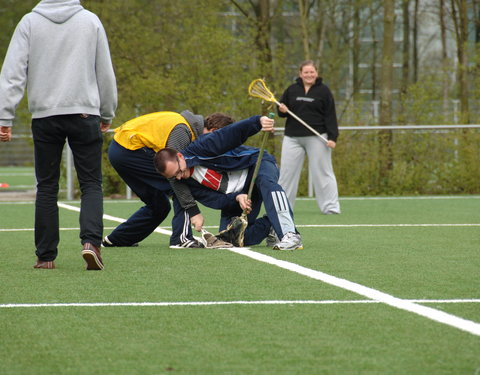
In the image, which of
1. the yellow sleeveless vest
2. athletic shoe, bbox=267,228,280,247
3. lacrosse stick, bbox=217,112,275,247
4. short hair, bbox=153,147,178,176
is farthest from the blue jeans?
athletic shoe, bbox=267,228,280,247

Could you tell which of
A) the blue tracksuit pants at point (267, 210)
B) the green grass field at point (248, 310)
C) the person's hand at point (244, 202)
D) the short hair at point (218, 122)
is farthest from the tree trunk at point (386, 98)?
the person's hand at point (244, 202)

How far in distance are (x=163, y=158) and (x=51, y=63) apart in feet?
4.36

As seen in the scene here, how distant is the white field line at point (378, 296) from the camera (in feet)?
15.0

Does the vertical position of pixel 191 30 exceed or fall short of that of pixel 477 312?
it exceeds it

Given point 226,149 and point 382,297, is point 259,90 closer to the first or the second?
point 226,149

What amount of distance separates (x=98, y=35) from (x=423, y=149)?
1135cm

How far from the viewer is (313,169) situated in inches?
507

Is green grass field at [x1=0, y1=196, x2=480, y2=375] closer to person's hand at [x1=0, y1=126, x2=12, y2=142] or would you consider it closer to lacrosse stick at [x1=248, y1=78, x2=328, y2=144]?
person's hand at [x1=0, y1=126, x2=12, y2=142]

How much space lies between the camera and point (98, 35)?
267 inches

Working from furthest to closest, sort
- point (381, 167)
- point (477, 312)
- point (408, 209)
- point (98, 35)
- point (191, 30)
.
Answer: point (191, 30) < point (381, 167) < point (408, 209) < point (98, 35) < point (477, 312)

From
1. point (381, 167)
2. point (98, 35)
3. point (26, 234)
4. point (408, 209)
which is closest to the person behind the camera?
point (98, 35)

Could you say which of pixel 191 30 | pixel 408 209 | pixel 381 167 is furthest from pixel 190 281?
pixel 191 30

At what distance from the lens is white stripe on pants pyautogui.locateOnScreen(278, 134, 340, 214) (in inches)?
498

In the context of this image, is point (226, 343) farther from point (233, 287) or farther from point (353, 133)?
point (353, 133)
